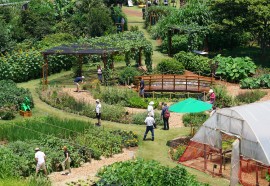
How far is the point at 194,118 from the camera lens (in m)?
29.5

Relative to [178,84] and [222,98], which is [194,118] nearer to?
[222,98]

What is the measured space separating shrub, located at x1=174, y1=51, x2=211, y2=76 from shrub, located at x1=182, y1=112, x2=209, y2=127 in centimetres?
989

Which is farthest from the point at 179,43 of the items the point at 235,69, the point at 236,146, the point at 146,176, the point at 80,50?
the point at 146,176

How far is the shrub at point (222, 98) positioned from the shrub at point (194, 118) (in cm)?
300

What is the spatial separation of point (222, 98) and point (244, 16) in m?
10.4

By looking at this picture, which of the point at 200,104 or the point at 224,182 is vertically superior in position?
the point at 200,104

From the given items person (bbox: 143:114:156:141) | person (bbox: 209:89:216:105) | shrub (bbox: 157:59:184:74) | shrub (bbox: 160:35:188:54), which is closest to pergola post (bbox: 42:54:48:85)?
shrub (bbox: 157:59:184:74)

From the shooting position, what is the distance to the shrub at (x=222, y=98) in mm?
32625

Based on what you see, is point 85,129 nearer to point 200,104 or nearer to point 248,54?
point 200,104

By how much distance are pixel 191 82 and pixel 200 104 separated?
8.77 metres

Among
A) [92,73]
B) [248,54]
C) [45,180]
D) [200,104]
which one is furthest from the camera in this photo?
A: [248,54]

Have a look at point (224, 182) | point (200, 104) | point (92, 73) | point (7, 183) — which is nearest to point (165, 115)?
point (200, 104)

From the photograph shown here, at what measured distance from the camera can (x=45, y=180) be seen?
70.6 ft

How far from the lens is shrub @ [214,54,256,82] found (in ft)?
124
